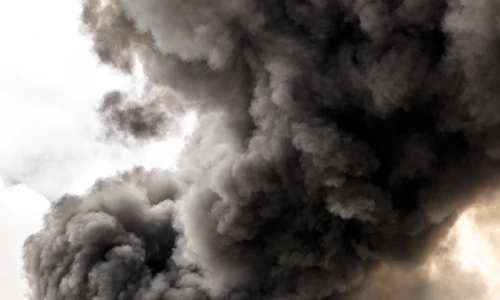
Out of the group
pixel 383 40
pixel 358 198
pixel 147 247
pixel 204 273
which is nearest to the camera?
pixel 383 40

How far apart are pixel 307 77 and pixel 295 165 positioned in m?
4.56

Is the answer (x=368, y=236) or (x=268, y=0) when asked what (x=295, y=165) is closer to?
(x=368, y=236)

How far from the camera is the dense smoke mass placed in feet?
86.9

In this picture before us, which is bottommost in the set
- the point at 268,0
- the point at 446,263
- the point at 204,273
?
the point at 446,263

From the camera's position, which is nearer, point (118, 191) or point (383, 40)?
point (383, 40)

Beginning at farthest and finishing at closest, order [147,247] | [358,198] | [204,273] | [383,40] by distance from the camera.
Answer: [147,247] < [204,273] < [358,198] < [383,40]

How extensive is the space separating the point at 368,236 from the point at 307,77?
9.03m

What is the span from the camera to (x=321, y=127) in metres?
28.5

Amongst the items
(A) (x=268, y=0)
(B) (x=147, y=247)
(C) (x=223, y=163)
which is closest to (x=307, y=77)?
(A) (x=268, y=0)

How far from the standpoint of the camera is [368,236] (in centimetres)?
3144

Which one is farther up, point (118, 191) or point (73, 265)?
point (118, 191)

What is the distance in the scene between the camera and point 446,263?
106 ft

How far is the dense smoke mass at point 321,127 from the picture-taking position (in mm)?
26500

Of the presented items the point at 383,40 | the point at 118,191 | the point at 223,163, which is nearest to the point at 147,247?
the point at 118,191
